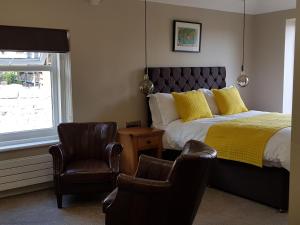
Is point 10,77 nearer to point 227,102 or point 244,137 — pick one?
point 244,137

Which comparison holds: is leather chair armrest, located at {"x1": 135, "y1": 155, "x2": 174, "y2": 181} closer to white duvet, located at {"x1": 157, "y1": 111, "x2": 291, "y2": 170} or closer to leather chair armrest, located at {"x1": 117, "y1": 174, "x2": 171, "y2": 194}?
leather chair armrest, located at {"x1": 117, "y1": 174, "x2": 171, "y2": 194}

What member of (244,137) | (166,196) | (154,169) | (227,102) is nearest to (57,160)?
(154,169)

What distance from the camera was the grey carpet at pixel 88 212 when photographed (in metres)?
3.29

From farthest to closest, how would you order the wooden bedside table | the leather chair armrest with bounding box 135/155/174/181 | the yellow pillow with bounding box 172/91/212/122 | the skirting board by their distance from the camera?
the yellow pillow with bounding box 172/91/212/122
the wooden bedside table
the skirting board
the leather chair armrest with bounding box 135/155/174/181

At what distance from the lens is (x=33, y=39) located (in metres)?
3.88

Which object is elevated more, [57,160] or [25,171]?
[57,160]

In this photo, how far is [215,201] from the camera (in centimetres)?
378

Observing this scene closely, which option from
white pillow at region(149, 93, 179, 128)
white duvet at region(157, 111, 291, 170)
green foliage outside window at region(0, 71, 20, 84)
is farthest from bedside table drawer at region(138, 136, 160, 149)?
green foliage outside window at region(0, 71, 20, 84)

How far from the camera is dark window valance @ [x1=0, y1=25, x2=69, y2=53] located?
12.2ft

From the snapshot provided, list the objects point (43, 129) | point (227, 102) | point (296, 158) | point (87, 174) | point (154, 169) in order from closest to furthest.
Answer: point (296, 158), point (154, 169), point (87, 174), point (43, 129), point (227, 102)

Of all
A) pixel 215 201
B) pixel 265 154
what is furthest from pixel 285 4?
pixel 215 201

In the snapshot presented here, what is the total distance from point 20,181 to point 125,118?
1.49 metres

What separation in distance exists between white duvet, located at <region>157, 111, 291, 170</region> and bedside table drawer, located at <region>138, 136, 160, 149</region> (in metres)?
0.15

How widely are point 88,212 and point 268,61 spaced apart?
3918 mm
